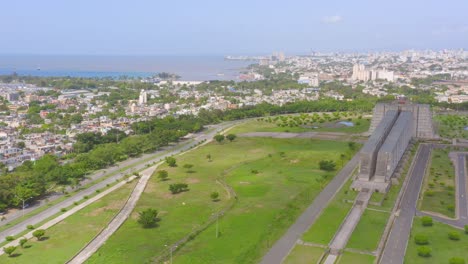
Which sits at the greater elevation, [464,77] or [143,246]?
[464,77]

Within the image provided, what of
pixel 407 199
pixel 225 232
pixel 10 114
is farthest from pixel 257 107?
pixel 225 232

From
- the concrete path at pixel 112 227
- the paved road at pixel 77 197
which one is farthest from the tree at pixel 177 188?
the paved road at pixel 77 197

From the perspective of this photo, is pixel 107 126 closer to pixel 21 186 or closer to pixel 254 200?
pixel 21 186

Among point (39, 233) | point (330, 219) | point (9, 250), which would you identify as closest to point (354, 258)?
point (330, 219)

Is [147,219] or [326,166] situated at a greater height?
[326,166]

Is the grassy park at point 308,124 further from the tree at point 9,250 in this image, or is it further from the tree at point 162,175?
the tree at point 9,250

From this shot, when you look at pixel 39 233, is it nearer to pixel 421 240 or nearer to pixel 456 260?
pixel 421 240
